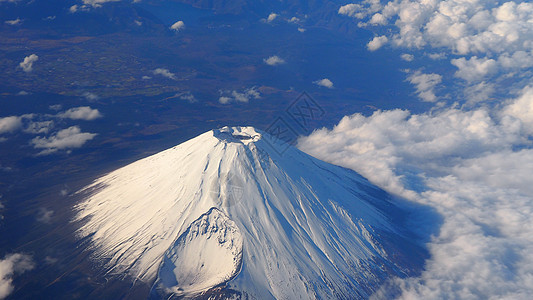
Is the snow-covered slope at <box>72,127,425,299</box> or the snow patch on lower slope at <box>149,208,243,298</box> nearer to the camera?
the snow patch on lower slope at <box>149,208,243,298</box>

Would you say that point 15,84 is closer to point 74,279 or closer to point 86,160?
point 86,160

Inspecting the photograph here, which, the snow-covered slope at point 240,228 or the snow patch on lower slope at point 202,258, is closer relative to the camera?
the snow patch on lower slope at point 202,258

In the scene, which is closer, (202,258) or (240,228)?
(202,258)

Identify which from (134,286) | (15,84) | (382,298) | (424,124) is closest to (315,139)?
(424,124)

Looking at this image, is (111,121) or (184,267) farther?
(111,121)

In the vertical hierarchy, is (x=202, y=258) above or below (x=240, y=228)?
below
